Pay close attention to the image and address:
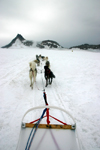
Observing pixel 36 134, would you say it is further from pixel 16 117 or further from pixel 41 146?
pixel 16 117

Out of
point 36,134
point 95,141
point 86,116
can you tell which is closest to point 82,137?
point 95,141

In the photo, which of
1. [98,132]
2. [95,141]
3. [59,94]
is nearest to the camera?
[95,141]

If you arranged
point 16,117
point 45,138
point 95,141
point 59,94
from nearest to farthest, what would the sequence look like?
1. point 45,138
2. point 95,141
3. point 16,117
4. point 59,94

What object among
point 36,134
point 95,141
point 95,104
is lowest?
point 95,141

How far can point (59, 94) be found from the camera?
5012mm

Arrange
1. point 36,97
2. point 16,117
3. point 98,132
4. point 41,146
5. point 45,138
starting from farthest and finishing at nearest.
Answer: point 36,97, point 16,117, point 98,132, point 45,138, point 41,146

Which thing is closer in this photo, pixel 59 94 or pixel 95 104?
pixel 95 104

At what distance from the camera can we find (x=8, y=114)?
130 inches

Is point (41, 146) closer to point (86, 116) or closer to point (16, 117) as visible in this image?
point (16, 117)

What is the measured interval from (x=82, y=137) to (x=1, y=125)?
2.56 metres

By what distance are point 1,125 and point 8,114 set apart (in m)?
0.48

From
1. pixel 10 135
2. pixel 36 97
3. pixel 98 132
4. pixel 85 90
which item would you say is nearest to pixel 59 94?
pixel 36 97

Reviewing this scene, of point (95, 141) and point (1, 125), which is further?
point (1, 125)

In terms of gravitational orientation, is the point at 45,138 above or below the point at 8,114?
above
